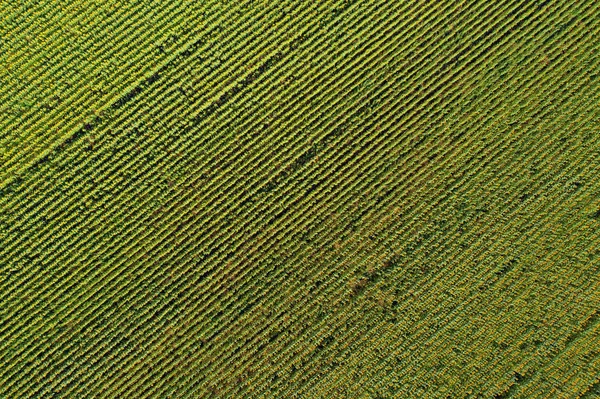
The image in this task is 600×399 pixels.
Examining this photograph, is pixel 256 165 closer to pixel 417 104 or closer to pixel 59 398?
pixel 417 104

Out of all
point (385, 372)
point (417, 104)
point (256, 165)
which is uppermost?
point (256, 165)

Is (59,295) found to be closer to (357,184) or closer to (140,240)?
(140,240)

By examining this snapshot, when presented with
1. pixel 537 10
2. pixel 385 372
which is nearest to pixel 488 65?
pixel 537 10

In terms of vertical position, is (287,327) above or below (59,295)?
below

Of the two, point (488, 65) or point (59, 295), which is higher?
point (59, 295)

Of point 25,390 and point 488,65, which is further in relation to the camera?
point 488,65

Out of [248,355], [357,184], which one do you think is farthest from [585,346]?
[248,355]
